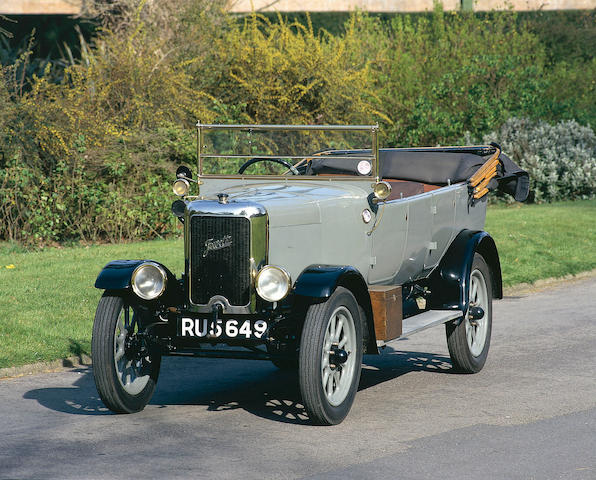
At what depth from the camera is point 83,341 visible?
29.7 feet

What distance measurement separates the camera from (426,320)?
759 centimetres

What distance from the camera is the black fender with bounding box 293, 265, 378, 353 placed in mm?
6281

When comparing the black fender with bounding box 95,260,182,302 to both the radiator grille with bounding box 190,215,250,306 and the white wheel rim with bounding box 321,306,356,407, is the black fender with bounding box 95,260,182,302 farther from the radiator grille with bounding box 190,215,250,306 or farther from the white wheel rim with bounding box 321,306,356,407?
the white wheel rim with bounding box 321,306,356,407

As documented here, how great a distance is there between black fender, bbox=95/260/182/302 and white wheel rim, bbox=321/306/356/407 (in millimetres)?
1107

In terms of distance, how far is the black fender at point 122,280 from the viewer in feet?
21.7

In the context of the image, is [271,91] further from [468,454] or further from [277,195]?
[468,454]

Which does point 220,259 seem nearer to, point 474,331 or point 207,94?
point 474,331

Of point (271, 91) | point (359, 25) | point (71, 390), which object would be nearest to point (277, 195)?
point (71, 390)

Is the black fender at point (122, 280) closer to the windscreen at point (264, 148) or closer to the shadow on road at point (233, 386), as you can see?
the shadow on road at point (233, 386)

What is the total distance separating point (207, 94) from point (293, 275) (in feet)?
38.9

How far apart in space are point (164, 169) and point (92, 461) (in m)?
10.9

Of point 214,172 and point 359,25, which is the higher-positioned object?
point 359,25

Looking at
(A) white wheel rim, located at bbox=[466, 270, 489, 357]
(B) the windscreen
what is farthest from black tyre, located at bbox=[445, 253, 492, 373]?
(B) the windscreen

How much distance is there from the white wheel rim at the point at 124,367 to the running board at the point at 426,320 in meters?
1.82
